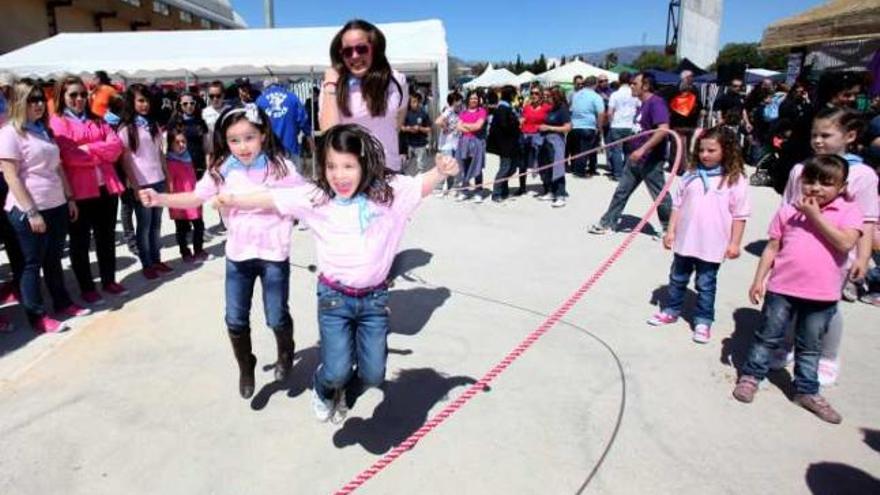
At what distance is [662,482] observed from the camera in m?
2.61

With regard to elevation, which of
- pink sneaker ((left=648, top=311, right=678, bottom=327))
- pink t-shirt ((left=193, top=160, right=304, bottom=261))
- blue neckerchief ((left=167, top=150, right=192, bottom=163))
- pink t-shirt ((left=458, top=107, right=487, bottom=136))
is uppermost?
pink t-shirt ((left=458, top=107, right=487, bottom=136))

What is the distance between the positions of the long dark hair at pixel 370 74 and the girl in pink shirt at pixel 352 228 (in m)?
1.17

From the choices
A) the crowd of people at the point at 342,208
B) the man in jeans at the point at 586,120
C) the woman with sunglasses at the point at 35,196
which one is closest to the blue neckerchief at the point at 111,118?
the crowd of people at the point at 342,208

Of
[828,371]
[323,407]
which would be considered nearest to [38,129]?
[323,407]

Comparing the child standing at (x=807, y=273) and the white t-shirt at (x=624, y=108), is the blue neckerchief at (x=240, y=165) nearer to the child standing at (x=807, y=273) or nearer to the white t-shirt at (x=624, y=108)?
the child standing at (x=807, y=273)

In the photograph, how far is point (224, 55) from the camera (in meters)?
13.3

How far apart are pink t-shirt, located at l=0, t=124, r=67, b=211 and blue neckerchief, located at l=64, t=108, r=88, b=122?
0.48m

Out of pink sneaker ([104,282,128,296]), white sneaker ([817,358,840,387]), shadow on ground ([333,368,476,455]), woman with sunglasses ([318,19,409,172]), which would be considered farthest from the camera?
pink sneaker ([104,282,128,296])

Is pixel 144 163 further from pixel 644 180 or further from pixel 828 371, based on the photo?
pixel 828 371

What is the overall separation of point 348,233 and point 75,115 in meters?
3.42

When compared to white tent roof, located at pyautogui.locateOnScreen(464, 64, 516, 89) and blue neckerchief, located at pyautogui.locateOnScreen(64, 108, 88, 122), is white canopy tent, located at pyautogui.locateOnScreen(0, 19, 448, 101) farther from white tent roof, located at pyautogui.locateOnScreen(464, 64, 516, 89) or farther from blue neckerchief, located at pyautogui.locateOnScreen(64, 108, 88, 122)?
white tent roof, located at pyautogui.locateOnScreen(464, 64, 516, 89)

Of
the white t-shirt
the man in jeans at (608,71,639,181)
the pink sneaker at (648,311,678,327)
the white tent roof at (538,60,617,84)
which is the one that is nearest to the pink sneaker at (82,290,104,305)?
the pink sneaker at (648,311,678,327)

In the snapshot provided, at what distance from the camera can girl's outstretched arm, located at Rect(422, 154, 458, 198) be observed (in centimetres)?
258

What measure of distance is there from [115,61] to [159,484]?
13630 millimetres
